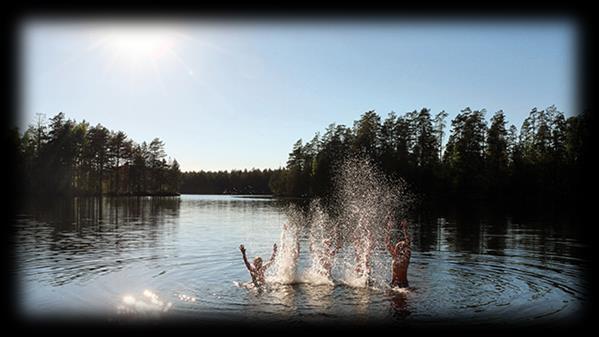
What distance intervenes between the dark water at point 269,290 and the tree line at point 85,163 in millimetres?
76404

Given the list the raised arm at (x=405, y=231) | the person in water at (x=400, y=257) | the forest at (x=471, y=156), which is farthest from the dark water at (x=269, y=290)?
the forest at (x=471, y=156)

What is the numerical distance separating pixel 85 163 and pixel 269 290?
379 ft

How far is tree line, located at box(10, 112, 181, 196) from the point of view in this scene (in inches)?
3780

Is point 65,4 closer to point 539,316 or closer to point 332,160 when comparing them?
point 539,316

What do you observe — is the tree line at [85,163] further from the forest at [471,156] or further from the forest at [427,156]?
the forest at [471,156]

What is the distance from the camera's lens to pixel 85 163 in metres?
117

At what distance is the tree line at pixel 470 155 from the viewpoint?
8775 cm

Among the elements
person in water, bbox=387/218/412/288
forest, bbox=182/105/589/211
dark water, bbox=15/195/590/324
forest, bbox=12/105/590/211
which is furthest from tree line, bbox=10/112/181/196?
person in water, bbox=387/218/412/288

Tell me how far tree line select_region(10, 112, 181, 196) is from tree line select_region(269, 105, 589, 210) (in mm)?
52644

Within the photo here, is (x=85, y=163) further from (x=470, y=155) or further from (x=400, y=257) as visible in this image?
(x=400, y=257)

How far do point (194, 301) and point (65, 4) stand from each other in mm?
9386

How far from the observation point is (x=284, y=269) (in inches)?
659

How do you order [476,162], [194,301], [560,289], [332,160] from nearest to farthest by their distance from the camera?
[194,301] → [560,289] → [476,162] → [332,160]

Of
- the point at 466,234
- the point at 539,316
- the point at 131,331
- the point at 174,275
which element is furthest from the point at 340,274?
the point at 466,234
